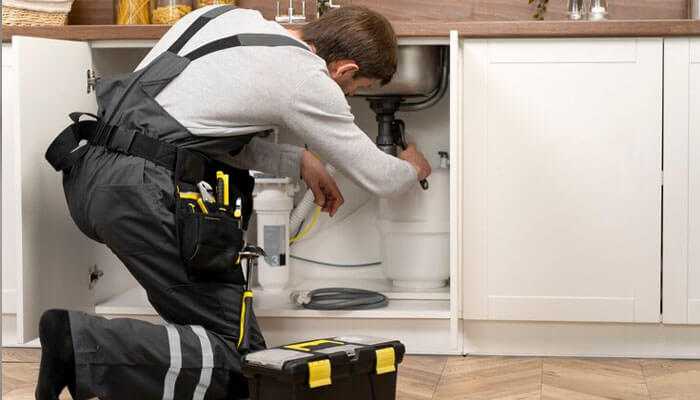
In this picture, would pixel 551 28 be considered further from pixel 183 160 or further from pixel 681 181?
pixel 183 160

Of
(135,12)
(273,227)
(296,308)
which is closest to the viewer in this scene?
(296,308)

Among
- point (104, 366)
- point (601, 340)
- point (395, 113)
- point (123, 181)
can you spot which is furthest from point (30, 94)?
point (601, 340)

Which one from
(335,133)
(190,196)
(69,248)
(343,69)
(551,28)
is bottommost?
(69,248)

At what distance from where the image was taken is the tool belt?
170cm

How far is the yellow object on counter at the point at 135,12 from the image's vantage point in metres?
2.57

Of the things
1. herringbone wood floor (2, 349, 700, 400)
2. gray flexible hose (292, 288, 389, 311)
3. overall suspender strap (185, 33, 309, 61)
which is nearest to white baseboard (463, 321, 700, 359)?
herringbone wood floor (2, 349, 700, 400)

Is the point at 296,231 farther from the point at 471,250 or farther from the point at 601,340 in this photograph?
the point at 601,340

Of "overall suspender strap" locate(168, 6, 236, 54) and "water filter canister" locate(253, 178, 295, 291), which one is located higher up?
"overall suspender strap" locate(168, 6, 236, 54)

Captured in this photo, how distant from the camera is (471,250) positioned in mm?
2168

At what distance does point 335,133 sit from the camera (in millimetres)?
1757

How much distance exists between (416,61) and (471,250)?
1.69 ft

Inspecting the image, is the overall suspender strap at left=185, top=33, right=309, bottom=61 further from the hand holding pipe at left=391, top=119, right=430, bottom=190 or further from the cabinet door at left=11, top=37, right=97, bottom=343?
the hand holding pipe at left=391, top=119, right=430, bottom=190

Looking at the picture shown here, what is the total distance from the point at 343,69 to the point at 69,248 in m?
0.84

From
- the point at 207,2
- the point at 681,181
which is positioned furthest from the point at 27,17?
the point at 681,181
